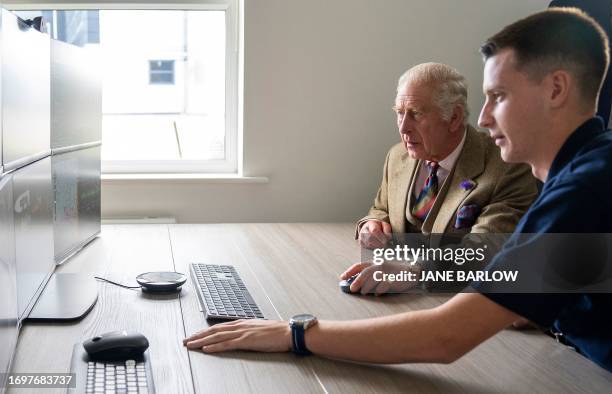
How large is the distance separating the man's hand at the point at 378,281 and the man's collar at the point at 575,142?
568mm

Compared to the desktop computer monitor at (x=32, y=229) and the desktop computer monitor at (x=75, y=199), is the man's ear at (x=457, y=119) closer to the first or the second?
the desktop computer monitor at (x=75, y=199)

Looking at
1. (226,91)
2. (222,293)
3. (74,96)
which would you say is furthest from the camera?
(226,91)

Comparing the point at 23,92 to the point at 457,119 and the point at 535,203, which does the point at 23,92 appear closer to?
the point at 535,203

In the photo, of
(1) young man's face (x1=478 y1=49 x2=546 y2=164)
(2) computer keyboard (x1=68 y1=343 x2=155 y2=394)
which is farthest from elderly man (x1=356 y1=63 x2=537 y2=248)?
(2) computer keyboard (x1=68 y1=343 x2=155 y2=394)

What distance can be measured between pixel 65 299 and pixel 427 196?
1.25 meters

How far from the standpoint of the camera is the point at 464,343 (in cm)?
119

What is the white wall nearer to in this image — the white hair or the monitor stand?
the white hair

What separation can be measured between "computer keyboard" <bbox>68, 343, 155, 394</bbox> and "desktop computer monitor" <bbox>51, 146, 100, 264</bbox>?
782mm

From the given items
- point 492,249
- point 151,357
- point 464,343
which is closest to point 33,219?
point 151,357

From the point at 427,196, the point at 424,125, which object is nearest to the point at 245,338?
the point at 427,196

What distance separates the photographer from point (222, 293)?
5.42 ft

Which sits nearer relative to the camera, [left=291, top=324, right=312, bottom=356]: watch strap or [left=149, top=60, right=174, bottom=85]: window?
[left=291, top=324, right=312, bottom=356]: watch strap

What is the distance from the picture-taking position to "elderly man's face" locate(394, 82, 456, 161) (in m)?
2.42

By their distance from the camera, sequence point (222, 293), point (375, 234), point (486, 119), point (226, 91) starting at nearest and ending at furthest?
1. point (486, 119)
2. point (222, 293)
3. point (375, 234)
4. point (226, 91)
